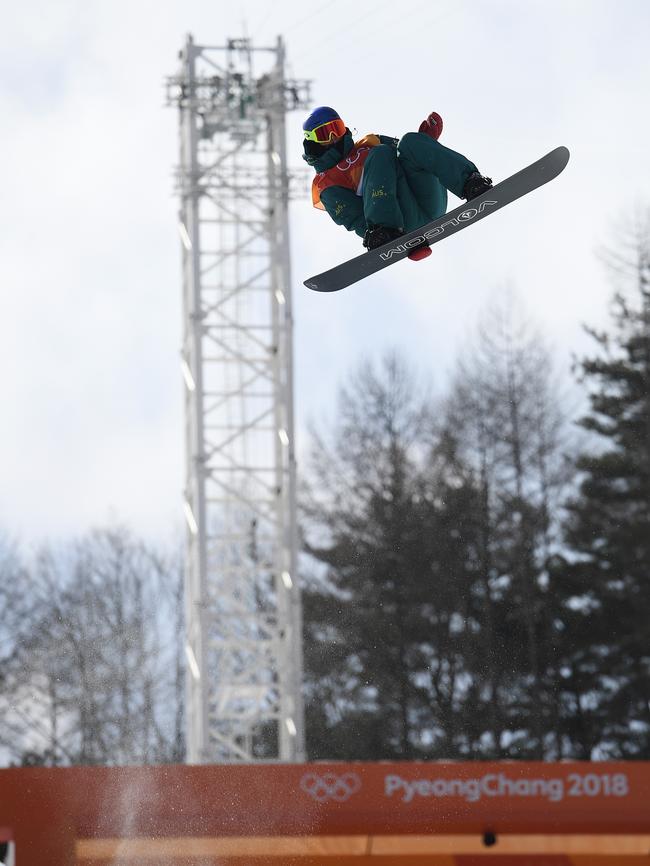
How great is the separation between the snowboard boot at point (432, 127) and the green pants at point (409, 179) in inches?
1.7

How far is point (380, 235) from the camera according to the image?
27.7 feet

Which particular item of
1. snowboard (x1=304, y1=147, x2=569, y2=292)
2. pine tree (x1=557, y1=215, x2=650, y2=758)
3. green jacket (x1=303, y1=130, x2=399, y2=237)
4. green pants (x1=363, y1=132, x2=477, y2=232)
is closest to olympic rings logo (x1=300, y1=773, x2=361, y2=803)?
snowboard (x1=304, y1=147, x2=569, y2=292)

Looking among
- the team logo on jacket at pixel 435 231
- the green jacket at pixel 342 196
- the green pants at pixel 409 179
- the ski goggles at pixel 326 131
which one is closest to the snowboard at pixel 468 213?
the team logo on jacket at pixel 435 231

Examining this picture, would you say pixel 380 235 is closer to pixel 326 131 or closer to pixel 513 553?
pixel 326 131

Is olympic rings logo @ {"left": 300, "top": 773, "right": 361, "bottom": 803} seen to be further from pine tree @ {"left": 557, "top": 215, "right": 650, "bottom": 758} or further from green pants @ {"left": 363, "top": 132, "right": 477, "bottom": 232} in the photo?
pine tree @ {"left": 557, "top": 215, "right": 650, "bottom": 758}

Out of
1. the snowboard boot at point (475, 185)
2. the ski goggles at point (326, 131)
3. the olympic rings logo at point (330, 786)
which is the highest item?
the ski goggles at point (326, 131)

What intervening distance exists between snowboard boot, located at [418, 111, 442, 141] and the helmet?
488mm

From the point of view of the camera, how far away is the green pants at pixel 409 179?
8406mm

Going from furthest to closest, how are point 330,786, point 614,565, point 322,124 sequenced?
point 614,565
point 330,786
point 322,124

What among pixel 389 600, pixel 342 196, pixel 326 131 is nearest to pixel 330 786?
pixel 342 196

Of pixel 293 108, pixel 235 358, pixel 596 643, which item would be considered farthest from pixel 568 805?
pixel 596 643

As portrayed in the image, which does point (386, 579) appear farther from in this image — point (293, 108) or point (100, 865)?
point (100, 865)

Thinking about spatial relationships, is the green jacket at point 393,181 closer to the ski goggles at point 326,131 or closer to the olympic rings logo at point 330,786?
the ski goggles at point 326,131

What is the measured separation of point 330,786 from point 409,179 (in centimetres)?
397
